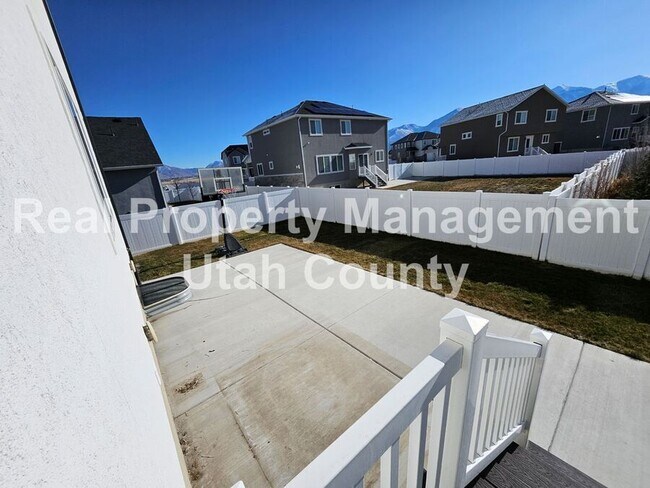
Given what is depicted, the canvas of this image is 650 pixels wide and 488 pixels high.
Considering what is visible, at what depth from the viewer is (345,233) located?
10.5 metres

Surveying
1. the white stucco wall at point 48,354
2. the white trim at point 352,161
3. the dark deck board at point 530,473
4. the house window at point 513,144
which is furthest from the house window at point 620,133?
the white stucco wall at point 48,354

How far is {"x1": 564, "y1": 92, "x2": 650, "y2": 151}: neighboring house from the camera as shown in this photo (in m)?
28.5

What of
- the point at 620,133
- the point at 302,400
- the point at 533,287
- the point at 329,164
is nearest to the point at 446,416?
the point at 302,400

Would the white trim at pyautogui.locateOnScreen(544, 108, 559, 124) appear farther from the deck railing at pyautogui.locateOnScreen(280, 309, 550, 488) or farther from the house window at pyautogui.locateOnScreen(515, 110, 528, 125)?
the deck railing at pyautogui.locateOnScreen(280, 309, 550, 488)

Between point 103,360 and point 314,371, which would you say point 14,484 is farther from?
point 314,371

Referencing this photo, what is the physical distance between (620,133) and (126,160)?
145ft

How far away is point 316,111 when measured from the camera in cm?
2100

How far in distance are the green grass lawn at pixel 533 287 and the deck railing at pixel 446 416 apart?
247 cm

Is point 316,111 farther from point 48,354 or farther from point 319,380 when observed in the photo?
point 48,354

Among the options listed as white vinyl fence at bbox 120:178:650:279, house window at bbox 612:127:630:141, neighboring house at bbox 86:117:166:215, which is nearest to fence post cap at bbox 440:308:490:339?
white vinyl fence at bbox 120:178:650:279

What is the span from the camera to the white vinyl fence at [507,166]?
18.2m

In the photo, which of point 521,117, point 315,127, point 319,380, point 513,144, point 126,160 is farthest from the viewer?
point 513,144

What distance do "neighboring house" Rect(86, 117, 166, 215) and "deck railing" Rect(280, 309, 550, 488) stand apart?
17.3 meters

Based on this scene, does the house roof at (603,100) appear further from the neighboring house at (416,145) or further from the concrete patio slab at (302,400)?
the concrete patio slab at (302,400)
